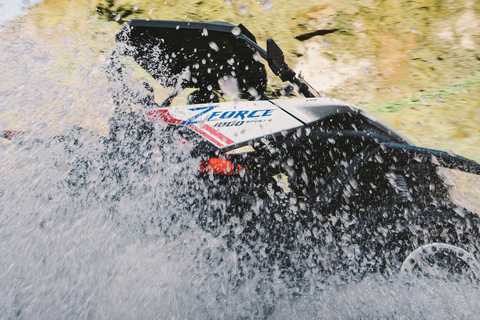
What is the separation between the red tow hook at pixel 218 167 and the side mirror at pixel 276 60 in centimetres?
84

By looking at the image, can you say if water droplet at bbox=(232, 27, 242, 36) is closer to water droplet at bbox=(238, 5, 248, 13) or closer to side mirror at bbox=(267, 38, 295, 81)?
side mirror at bbox=(267, 38, 295, 81)

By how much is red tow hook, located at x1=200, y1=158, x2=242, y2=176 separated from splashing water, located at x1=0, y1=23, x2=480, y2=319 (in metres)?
0.10

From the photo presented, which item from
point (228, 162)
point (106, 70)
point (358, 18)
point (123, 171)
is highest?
point (106, 70)

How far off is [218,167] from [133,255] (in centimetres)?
83

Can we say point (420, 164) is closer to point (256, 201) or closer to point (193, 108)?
point (256, 201)

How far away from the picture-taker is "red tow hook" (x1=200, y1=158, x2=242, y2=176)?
2289 millimetres

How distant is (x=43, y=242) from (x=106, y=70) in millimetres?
1692

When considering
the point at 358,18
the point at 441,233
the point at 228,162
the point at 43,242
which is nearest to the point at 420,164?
the point at 441,233

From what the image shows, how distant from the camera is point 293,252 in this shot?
225 cm

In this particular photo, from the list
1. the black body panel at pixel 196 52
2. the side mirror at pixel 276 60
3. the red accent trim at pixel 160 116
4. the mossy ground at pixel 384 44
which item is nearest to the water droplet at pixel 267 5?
the mossy ground at pixel 384 44

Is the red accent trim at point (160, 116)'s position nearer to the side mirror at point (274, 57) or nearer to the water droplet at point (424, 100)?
the side mirror at point (274, 57)

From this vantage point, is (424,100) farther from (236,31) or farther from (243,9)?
(236,31)

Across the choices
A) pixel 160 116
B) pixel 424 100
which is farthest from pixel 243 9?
pixel 160 116

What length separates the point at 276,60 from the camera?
251 centimetres
